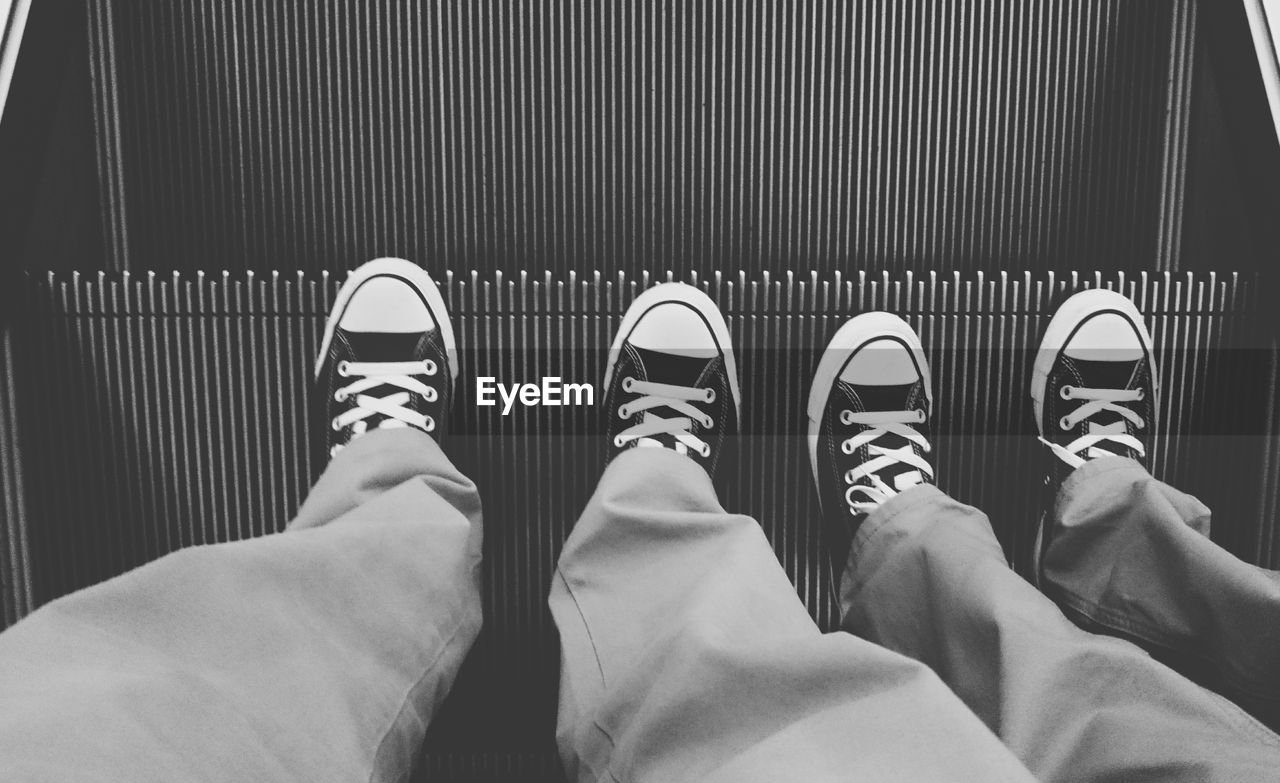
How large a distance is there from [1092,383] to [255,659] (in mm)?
1074

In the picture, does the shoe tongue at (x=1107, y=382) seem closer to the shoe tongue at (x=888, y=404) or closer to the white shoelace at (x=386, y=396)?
the shoe tongue at (x=888, y=404)

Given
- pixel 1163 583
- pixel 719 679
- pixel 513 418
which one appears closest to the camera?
pixel 719 679

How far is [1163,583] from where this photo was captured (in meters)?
0.77

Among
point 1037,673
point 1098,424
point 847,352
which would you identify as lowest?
point 1037,673

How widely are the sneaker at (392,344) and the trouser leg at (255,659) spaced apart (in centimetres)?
29

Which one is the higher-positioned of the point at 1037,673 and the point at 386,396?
the point at 386,396

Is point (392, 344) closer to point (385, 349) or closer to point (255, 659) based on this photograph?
point (385, 349)

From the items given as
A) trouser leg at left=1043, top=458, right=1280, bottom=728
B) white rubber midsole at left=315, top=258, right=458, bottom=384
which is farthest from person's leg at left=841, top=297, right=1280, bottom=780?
white rubber midsole at left=315, top=258, right=458, bottom=384

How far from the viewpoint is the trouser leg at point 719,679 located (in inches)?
20.2

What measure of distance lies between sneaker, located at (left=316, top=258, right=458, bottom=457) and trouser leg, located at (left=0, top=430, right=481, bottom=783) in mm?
289

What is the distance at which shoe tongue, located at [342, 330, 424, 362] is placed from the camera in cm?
106

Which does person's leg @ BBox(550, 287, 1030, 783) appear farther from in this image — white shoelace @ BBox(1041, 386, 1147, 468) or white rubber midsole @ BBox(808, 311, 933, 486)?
white shoelace @ BBox(1041, 386, 1147, 468)

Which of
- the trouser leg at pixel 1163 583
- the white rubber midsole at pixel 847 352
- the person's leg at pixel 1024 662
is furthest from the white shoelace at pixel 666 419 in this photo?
the trouser leg at pixel 1163 583

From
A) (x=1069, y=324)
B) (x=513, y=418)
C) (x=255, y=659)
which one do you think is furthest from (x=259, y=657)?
(x=1069, y=324)
